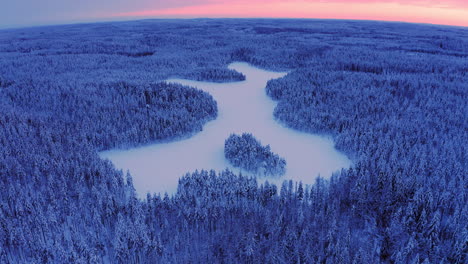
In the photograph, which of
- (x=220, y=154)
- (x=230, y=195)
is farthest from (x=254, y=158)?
(x=230, y=195)

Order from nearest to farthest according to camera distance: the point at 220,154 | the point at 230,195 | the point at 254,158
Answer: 1. the point at 230,195
2. the point at 254,158
3. the point at 220,154

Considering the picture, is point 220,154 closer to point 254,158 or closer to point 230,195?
point 254,158

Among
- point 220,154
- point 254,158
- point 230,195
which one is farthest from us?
point 220,154

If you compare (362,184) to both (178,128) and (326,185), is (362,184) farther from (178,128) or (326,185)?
(178,128)

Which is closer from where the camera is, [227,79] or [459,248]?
[459,248]

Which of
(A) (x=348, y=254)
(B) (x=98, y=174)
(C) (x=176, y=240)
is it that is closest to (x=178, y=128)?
(B) (x=98, y=174)

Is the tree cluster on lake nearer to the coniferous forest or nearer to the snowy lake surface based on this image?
the snowy lake surface

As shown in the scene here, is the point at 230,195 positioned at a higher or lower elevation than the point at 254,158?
lower
